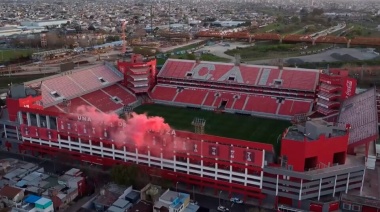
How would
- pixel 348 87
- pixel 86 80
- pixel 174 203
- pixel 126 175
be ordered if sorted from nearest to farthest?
pixel 174 203
pixel 126 175
pixel 348 87
pixel 86 80

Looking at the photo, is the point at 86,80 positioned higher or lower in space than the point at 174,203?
higher

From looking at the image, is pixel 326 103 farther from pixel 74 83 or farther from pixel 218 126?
pixel 74 83

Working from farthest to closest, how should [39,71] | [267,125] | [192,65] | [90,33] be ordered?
[90,33] → [39,71] → [192,65] → [267,125]

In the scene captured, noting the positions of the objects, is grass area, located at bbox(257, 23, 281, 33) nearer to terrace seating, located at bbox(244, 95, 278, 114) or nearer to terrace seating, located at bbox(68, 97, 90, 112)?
terrace seating, located at bbox(244, 95, 278, 114)

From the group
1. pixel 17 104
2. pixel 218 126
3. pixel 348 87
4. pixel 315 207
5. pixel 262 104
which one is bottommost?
pixel 315 207

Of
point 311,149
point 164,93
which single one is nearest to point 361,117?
point 311,149

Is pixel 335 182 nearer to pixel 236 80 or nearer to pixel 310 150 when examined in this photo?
pixel 310 150

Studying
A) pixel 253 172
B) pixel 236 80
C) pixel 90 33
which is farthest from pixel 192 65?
pixel 90 33

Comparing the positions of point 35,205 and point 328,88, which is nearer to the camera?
point 35,205
